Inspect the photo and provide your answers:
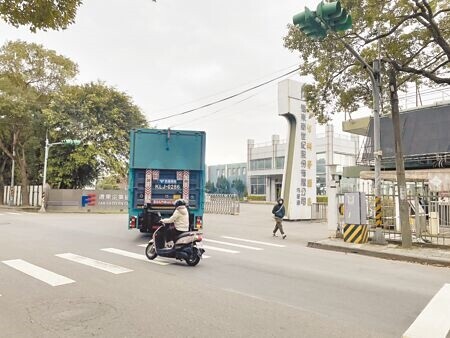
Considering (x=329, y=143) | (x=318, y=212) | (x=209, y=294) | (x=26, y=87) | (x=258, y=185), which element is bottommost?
(x=209, y=294)

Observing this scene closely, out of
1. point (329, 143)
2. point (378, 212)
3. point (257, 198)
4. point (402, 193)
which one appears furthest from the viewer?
point (257, 198)

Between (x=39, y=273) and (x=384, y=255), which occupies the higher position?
(x=39, y=273)

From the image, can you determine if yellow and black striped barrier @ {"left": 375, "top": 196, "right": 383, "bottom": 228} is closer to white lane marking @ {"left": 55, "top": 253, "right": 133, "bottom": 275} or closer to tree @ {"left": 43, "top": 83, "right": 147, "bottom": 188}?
white lane marking @ {"left": 55, "top": 253, "right": 133, "bottom": 275}

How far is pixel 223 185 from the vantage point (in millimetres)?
77812

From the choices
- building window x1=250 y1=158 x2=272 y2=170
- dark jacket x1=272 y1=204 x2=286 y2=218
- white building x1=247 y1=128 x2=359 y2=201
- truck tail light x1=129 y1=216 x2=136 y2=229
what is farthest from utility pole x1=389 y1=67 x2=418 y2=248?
building window x1=250 y1=158 x2=272 y2=170

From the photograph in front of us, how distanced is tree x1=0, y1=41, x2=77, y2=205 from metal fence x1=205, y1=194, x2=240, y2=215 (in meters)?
15.3

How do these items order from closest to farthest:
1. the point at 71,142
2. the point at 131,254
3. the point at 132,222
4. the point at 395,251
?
the point at 131,254
the point at 395,251
the point at 132,222
the point at 71,142

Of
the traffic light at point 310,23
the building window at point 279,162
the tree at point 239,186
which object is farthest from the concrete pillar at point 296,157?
the tree at point 239,186

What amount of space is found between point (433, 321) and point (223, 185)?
239ft

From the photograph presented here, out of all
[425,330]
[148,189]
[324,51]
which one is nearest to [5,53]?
[148,189]

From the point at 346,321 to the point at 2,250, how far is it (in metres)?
9.16

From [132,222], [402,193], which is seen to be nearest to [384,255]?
[402,193]

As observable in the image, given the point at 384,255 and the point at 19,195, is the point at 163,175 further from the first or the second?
the point at 19,195

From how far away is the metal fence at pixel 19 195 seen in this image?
34.0 meters
